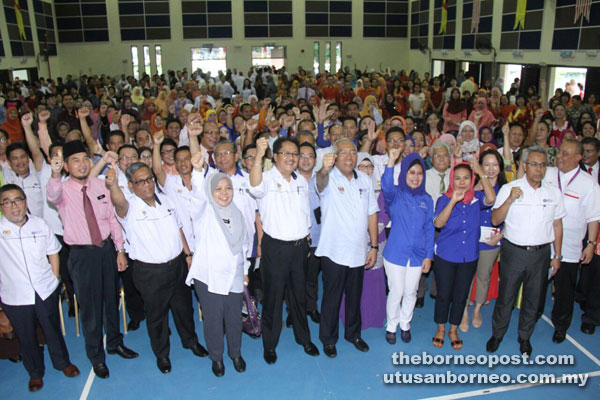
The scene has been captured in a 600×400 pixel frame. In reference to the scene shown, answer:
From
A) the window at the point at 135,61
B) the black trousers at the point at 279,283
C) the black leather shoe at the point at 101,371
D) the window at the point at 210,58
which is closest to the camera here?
the black trousers at the point at 279,283

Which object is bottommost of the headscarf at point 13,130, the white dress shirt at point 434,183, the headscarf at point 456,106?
the white dress shirt at point 434,183

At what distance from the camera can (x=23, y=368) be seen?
13.1 feet

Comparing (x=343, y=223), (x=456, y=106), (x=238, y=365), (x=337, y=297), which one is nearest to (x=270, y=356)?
(x=238, y=365)

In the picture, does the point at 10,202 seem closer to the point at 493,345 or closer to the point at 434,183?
the point at 434,183

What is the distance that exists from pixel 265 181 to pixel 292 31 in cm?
2183

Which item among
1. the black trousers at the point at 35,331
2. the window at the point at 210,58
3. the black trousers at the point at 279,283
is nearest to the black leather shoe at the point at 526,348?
the black trousers at the point at 279,283

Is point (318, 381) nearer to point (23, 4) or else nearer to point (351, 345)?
point (351, 345)

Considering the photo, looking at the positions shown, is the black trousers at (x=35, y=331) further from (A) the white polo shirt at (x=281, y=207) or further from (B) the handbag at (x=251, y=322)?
(A) the white polo shirt at (x=281, y=207)

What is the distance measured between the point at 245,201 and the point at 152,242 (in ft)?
3.28

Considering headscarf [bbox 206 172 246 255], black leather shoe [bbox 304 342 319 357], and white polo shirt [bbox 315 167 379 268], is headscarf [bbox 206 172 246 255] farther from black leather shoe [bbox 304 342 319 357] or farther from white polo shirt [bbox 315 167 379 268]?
black leather shoe [bbox 304 342 319 357]

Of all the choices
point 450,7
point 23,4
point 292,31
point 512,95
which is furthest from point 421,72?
point 23,4

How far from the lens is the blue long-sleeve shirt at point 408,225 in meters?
3.86

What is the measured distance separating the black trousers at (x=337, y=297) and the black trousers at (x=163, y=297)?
1208 millimetres

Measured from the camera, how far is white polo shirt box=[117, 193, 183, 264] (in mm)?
3523
